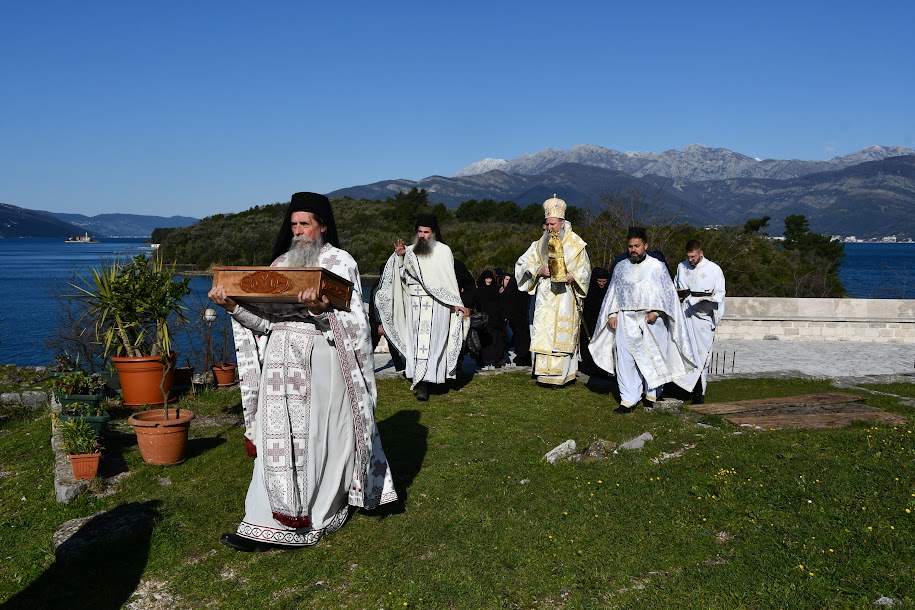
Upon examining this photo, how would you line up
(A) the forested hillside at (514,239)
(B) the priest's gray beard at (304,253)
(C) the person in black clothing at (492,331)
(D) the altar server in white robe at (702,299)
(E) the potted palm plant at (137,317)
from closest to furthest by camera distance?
(B) the priest's gray beard at (304,253) < (E) the potted palm plant at (137,317) < (D) the altar server in white robe at (702,299) < (C) the person in black clothing at (492,331) < (A) the forested hillside at (514,239)

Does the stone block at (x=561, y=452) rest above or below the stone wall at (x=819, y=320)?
above

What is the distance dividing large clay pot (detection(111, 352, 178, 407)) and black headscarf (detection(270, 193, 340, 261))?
14.3ft

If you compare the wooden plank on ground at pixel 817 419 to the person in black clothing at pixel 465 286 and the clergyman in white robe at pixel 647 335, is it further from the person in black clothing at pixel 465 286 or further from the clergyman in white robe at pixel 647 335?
the person in black clothing at pixel 465 286

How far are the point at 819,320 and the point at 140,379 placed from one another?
50.1ft

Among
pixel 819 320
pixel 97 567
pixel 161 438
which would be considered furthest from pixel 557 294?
pixel 819 320

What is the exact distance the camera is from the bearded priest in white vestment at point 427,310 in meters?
9.80

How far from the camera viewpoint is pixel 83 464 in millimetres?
6355

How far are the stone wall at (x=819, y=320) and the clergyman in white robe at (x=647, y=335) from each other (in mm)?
9272

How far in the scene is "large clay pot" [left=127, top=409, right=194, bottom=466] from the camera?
6734 millimetres

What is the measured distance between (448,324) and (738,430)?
13.3 ft

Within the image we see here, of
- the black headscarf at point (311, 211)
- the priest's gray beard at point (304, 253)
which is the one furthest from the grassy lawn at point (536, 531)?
the black headscarf at point (311, 211)

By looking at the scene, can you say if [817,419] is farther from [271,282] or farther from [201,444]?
[201,444]

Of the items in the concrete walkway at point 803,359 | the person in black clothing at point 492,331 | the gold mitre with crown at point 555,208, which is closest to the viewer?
the gold mitre with crown at point 555,208

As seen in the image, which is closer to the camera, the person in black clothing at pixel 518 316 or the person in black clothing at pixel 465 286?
the person in black clothing at pixel 465 286
